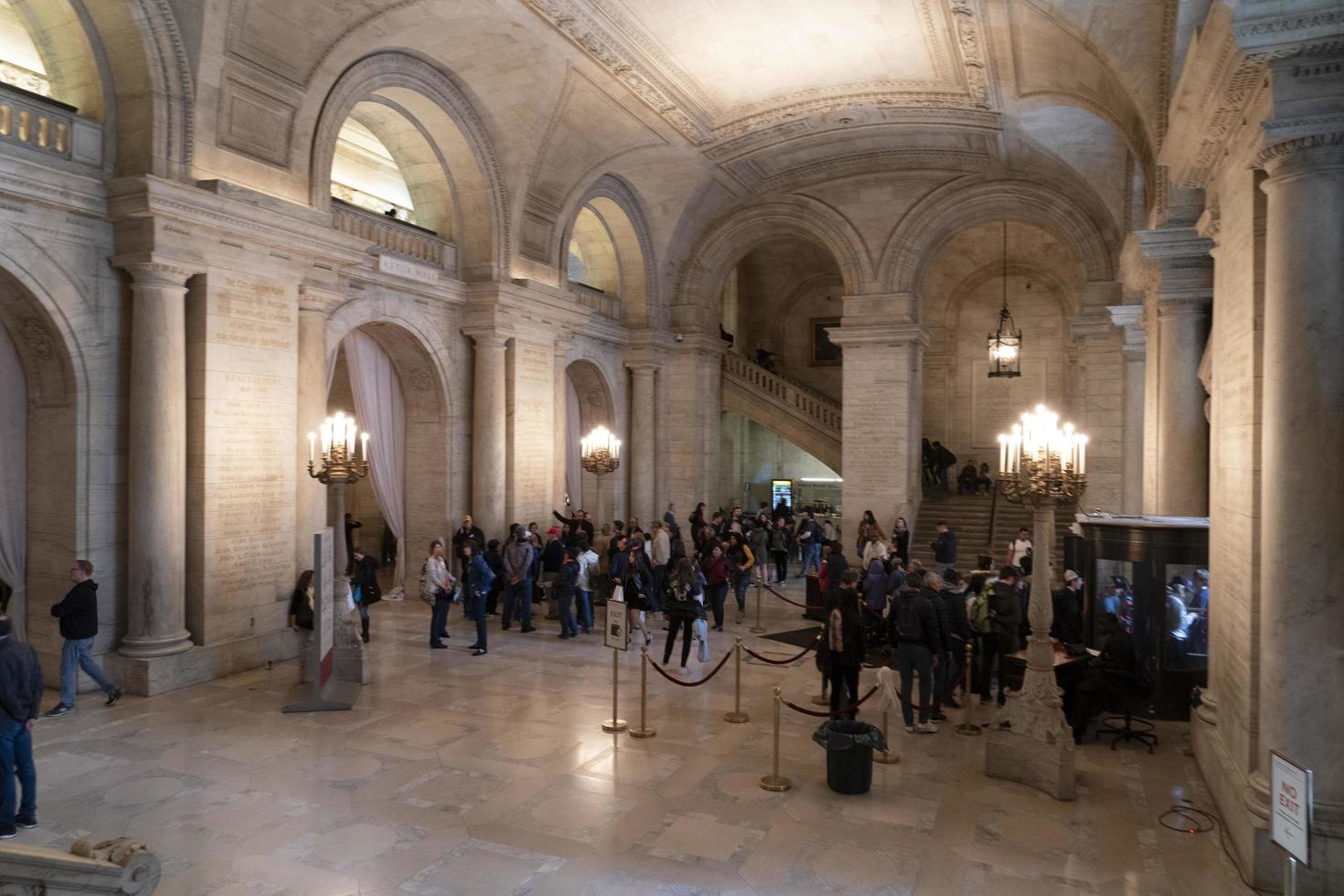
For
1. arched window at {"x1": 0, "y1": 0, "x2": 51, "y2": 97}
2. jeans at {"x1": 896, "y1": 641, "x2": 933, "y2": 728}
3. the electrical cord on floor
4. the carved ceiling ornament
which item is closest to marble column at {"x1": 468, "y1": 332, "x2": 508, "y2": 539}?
the carved ceiling ornament

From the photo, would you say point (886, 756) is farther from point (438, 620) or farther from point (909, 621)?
point (438, 620)

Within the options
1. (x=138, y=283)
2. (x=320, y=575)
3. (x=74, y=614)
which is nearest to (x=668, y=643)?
(x=320, y=575)

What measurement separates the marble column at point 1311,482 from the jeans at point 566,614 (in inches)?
331

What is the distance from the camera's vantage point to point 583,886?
510 cm

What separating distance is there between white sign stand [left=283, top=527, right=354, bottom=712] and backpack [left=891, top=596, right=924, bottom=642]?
529 cm

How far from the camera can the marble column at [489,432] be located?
1448 cm

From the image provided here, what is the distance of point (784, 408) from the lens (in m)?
20.8

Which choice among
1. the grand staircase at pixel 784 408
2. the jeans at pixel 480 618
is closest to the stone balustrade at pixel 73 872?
the jeans at pixel 480 618

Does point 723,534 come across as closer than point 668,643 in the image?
No

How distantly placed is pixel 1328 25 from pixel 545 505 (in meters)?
13.1

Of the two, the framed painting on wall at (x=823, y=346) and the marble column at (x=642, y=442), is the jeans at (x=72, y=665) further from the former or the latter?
the framed painting on wall at (x=823, y=346)

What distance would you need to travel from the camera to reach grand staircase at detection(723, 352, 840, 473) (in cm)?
2038

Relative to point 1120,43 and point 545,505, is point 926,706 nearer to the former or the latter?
point 1120,43

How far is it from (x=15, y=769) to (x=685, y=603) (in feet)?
20.6
